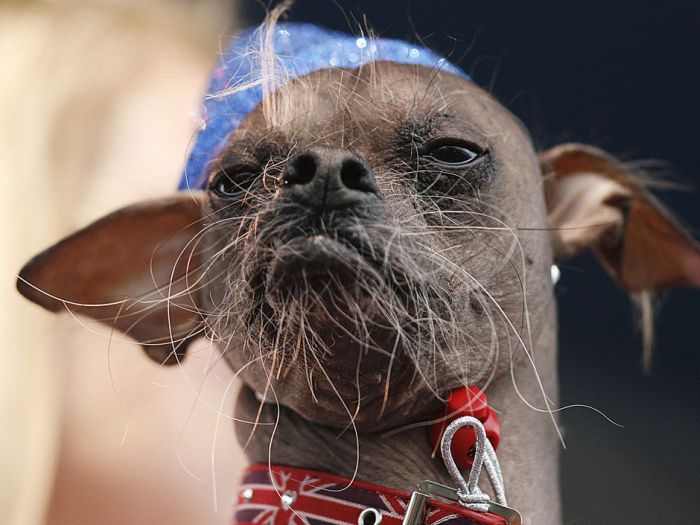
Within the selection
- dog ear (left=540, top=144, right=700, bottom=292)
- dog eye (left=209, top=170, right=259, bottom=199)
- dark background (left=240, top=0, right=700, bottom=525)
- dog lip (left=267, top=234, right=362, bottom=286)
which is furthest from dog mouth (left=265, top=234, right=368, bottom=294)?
dark background (left=240, top=0, right=700, bottom=525)

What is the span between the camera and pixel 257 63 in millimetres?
841

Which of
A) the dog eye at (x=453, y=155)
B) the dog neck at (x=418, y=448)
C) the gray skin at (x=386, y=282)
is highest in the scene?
the dog eye at (x=453, y=155)

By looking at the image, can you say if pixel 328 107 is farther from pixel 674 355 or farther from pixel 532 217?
pixel 674 355

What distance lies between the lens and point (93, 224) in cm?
89

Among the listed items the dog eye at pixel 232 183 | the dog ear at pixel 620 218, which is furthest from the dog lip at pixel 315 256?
the dog ear at pixel 620 218

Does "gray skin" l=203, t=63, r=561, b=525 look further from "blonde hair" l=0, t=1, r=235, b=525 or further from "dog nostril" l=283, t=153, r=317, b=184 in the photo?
"blonde hair" l=0, t=1, r=235, b=525

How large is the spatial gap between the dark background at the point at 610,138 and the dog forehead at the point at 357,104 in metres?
0.36

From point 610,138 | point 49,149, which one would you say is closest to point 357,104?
point 49,149

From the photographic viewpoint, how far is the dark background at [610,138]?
1.39m

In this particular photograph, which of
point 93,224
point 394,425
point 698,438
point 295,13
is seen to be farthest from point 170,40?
point 698,438

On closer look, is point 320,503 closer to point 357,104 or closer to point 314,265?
point 314,265

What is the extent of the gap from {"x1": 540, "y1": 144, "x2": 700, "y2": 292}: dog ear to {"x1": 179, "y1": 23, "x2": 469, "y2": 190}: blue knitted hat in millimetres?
214

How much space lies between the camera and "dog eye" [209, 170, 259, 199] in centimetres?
76

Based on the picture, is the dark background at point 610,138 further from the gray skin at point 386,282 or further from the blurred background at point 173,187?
the gray skin at point 386,282
